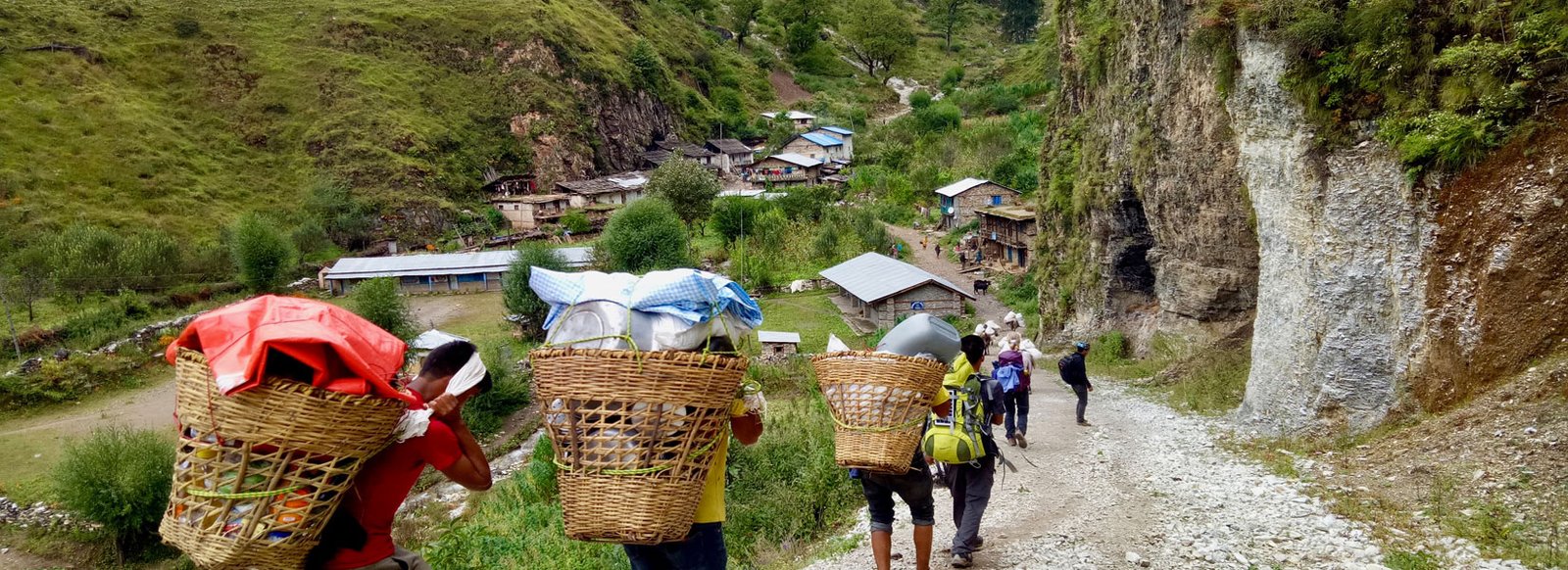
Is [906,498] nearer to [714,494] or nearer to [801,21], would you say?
[714,494]

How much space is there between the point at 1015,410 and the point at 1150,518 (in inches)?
148

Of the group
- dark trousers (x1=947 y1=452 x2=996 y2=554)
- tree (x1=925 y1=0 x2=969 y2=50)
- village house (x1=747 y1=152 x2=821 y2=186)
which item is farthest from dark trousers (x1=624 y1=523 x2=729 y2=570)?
tree (x1=925 y1=0 x2=969 y2=50)

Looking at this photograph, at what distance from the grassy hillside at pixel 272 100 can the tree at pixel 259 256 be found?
7441 mm

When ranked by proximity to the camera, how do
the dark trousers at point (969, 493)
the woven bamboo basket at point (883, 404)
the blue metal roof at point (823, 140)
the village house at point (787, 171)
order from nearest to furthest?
the woven bamboo basket at point (883, 404), the dark trousers at point (969, 493), the village house at point (787, 171), the blue metal roof at point (823, 140)

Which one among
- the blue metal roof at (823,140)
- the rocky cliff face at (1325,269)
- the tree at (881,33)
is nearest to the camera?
the rocky cliff face at (1325,269)

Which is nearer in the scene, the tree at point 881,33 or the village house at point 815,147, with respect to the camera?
the village house at point 815,147

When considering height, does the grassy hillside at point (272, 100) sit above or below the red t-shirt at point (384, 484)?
above

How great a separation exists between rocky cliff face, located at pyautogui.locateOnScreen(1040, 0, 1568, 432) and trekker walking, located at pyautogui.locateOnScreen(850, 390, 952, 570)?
6.13 m

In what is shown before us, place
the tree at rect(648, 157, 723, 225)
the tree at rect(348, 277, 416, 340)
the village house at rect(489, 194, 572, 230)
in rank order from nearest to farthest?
the tree at rect(348, 277, 416, 340), the tree at rect(648, 157, 723, 225), the village house at rect(489, 194, 572, 230)

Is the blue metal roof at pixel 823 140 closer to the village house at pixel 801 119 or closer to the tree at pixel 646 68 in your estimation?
the village house at pixel 801 119

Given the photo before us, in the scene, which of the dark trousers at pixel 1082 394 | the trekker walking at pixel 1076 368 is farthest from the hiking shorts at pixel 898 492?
the dark trousers at pixel 1082 394

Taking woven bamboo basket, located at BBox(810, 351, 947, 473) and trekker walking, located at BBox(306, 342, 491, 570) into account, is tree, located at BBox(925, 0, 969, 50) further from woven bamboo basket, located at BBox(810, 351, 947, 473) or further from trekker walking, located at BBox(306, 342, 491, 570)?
trekker walking, located at BBox(306, 342, 491, 570)

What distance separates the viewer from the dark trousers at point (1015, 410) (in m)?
10.3

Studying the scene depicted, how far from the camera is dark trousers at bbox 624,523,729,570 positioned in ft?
13.8
